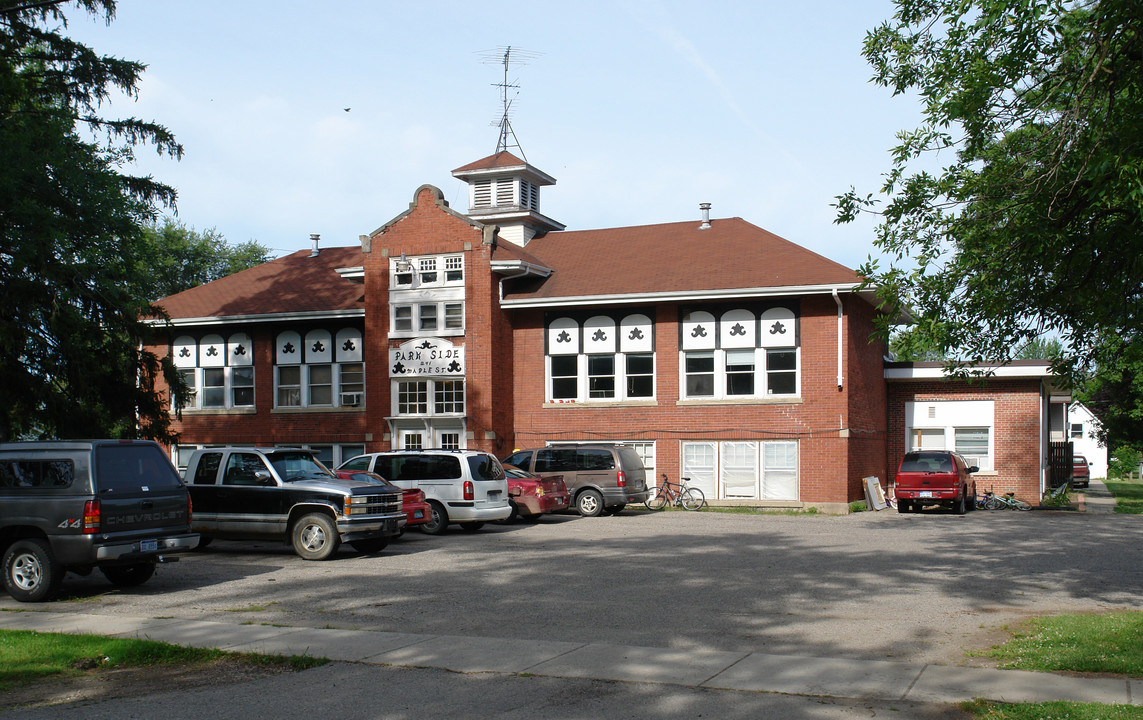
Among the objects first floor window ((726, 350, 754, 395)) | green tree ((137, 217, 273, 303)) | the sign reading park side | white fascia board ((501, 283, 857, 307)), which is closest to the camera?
white fascia board ((501, 283, 857, 307))

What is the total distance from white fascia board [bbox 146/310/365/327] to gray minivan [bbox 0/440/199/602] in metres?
20.4

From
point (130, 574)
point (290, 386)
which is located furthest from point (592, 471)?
point (130, 574)

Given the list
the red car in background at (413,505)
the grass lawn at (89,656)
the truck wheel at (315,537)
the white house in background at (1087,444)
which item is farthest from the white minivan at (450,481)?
the white house in background at (1087,444)

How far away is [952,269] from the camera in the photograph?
38.0ft

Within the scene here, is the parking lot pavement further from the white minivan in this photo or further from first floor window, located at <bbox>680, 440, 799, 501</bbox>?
first floor window, located at <bbox>680, 440, 799, 501</bbox>

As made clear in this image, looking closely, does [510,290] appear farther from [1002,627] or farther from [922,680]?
[922,680]

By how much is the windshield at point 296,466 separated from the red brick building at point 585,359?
1376 centimetres

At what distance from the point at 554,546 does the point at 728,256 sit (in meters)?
16.1

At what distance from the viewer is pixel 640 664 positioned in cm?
923

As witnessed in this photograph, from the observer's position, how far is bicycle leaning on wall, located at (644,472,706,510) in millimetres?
30891

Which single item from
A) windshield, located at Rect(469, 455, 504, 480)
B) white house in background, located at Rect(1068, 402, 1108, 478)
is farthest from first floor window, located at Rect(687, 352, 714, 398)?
white house in background, located at Rect(1068, 402, 1108, 478)

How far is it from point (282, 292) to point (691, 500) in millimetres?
16886

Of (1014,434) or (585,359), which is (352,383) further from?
(1014,434)

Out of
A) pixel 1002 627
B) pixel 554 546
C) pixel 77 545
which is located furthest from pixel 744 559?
pixel 77 545
